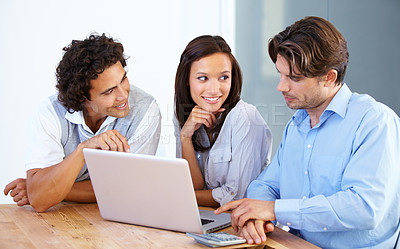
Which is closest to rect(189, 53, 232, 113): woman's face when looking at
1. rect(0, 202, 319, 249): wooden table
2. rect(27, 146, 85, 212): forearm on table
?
rect(27, 146, 85, 212): forearm on table

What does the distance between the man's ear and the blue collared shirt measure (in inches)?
1.6

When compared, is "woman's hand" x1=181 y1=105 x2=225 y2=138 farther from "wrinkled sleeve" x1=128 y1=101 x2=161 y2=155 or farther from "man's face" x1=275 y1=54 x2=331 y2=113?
"man's face" x1=275 y1=54 x2=331 y2=113

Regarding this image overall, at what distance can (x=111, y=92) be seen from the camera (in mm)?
1968

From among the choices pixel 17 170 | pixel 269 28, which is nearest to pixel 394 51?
pixel 269 28

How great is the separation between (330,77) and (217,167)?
0.73m

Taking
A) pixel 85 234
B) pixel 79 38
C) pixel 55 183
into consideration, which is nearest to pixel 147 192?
pixel 85 234

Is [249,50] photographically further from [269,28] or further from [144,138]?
[144,138]

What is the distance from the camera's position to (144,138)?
79.9 inches

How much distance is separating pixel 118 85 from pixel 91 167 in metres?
0.56

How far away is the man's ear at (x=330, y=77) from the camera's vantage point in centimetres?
150

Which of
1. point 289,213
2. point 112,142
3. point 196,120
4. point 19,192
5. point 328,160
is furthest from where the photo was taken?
point 196,120

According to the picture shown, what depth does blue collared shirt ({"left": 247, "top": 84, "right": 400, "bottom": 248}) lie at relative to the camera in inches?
51.9

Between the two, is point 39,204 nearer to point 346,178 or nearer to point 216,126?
point 216,126

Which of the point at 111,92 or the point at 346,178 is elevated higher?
the point at 111,92
